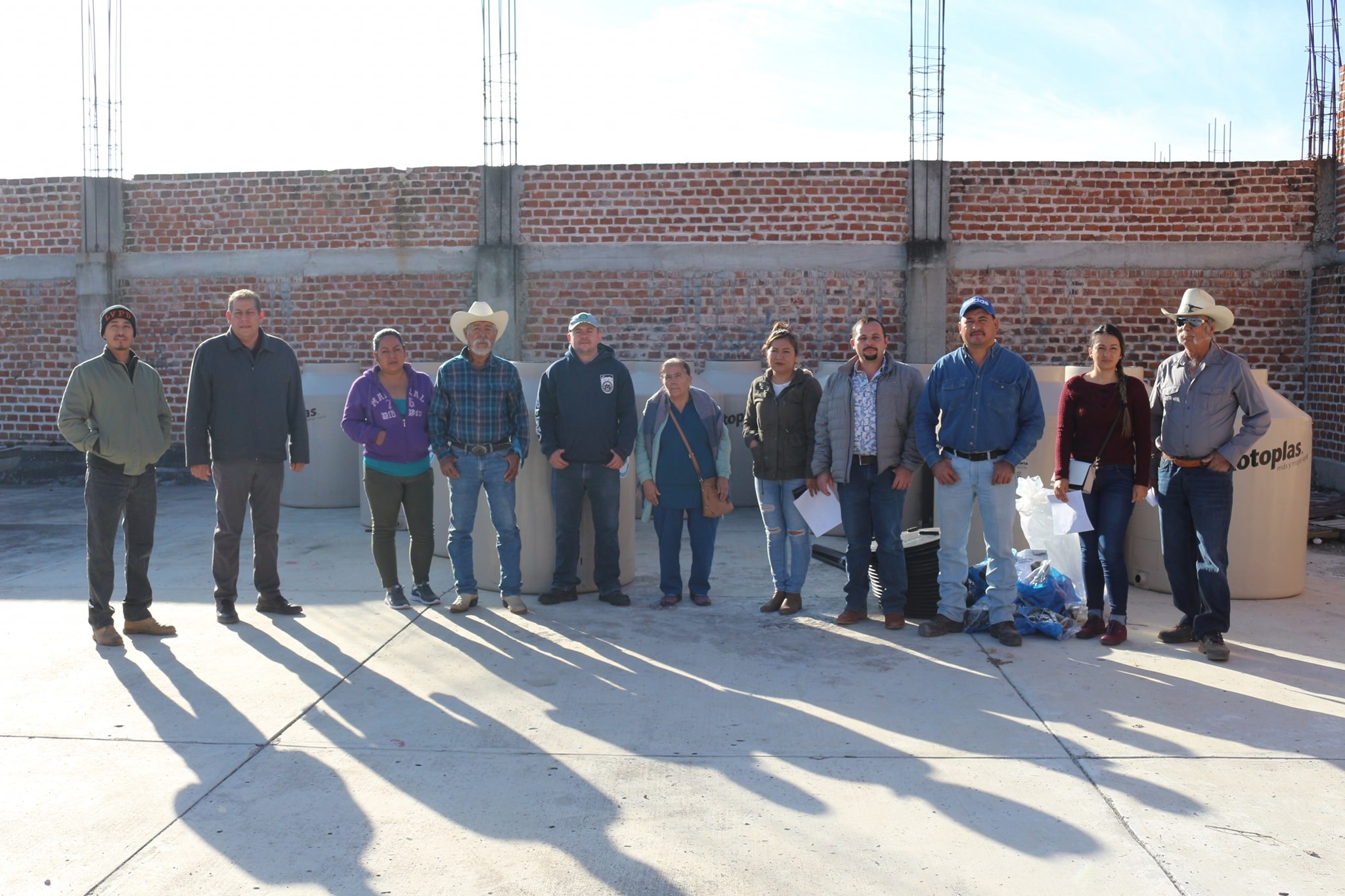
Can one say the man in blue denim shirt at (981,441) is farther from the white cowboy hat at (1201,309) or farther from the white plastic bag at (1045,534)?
the white cowboy hat at (1201,309)

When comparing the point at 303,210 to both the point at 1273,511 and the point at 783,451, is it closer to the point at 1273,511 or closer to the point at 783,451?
the point at 783,451

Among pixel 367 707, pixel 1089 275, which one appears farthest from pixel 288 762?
pixel 1089 275

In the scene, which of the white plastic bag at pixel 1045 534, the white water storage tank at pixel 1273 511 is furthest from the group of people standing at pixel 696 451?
the white water storage tank at pixel 1273 511

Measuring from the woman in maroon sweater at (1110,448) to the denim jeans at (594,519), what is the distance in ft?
8.86

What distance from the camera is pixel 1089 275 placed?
1140 centimetres

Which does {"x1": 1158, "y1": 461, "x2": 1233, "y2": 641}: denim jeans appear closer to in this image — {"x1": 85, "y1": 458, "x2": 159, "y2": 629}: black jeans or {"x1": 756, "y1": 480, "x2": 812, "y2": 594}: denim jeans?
{"x1": 756, "y1": 480, "x2": 812, "y2": 594}: denim jeans

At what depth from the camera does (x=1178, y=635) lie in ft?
19.0

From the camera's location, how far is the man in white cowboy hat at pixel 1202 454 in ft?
18.0

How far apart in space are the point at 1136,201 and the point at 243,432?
9.39m

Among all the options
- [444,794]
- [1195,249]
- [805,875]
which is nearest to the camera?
[805,875]

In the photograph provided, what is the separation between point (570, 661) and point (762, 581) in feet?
7.63

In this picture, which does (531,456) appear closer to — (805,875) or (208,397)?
(208,397)

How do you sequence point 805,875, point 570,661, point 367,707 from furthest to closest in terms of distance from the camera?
1. point 570,661
2. point 367,707
3. point 805,875

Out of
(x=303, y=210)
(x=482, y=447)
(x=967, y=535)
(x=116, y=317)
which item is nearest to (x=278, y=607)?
(x=482, y=447)
